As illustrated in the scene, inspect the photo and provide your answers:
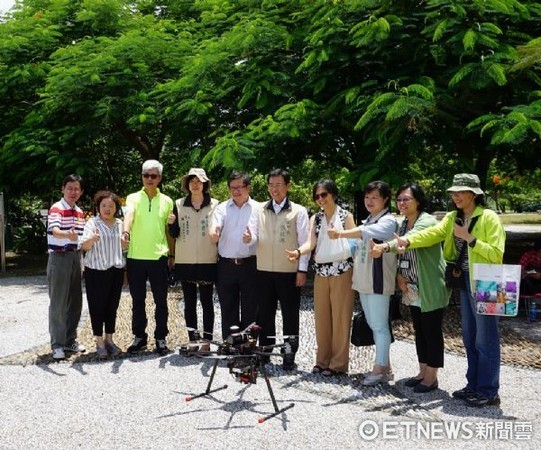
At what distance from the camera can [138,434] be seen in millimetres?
4035

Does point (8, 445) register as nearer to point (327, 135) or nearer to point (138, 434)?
point (138, 434)

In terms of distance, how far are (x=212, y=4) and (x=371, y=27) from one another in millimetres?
5997

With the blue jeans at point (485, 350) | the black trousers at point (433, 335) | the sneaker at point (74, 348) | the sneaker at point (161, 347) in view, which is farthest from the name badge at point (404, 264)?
the sneaker at point (74, 348)

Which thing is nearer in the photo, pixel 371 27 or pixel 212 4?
pixel 371 27

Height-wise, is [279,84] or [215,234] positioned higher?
[279,84]

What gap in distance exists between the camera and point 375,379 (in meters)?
5.07

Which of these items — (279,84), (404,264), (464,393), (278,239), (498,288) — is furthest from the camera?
(279,84)

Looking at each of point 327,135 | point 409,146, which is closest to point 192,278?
point 409,146

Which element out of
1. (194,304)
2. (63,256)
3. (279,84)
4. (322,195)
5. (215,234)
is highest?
(279,84)

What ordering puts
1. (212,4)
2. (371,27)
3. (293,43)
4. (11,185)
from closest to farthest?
(371,27), (293,43), (212,4), (11,185)

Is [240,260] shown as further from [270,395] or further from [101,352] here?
[101,352]

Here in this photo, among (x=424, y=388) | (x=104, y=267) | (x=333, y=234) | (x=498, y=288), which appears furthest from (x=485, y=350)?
(x=104, y=267)

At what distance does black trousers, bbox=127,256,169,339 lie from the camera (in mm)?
6023

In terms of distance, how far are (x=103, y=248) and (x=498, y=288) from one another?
3839 millimetres
